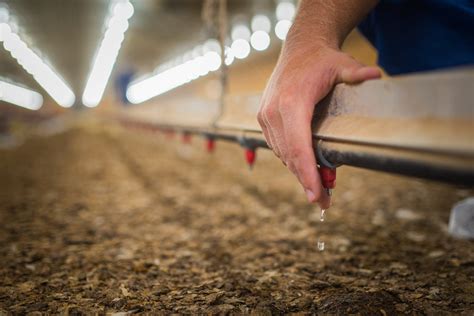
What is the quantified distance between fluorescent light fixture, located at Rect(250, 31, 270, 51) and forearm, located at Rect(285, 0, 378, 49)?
11.9 m

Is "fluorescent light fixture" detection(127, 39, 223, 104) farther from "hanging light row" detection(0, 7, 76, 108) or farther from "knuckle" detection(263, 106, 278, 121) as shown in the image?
"knuckle" detection(263, 106, 278, 121)

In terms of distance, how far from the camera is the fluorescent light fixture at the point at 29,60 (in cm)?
1918

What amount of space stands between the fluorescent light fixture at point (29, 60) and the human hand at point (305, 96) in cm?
1938

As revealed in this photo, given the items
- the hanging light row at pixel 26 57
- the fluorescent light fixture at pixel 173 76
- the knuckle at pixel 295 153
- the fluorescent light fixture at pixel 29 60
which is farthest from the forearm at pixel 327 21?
the fluorescent light fixture at pixel 29 60

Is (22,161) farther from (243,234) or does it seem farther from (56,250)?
(243,234)

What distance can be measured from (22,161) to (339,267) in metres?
7.48

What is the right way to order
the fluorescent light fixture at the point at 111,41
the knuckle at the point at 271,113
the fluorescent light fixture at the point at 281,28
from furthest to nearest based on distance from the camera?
the fluorescent light fixture at the point at 111,41
the fluorescent light fixture at the point at 281,28
the knuckle at the point at 271,113

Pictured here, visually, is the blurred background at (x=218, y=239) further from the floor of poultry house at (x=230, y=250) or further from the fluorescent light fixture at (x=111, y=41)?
the fluorescent light fixture at (x=111, y=41)

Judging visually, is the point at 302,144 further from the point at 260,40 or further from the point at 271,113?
the point at 260,40

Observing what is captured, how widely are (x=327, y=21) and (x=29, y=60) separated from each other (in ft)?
105

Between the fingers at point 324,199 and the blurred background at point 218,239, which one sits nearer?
the fingers at point 324,199

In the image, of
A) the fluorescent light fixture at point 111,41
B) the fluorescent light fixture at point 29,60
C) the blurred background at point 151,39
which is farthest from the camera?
the fluorescent light fixture at point 29,60

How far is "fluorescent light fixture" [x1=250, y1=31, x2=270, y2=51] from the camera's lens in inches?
504

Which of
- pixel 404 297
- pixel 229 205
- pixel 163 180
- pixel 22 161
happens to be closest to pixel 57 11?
pixel 22 161
